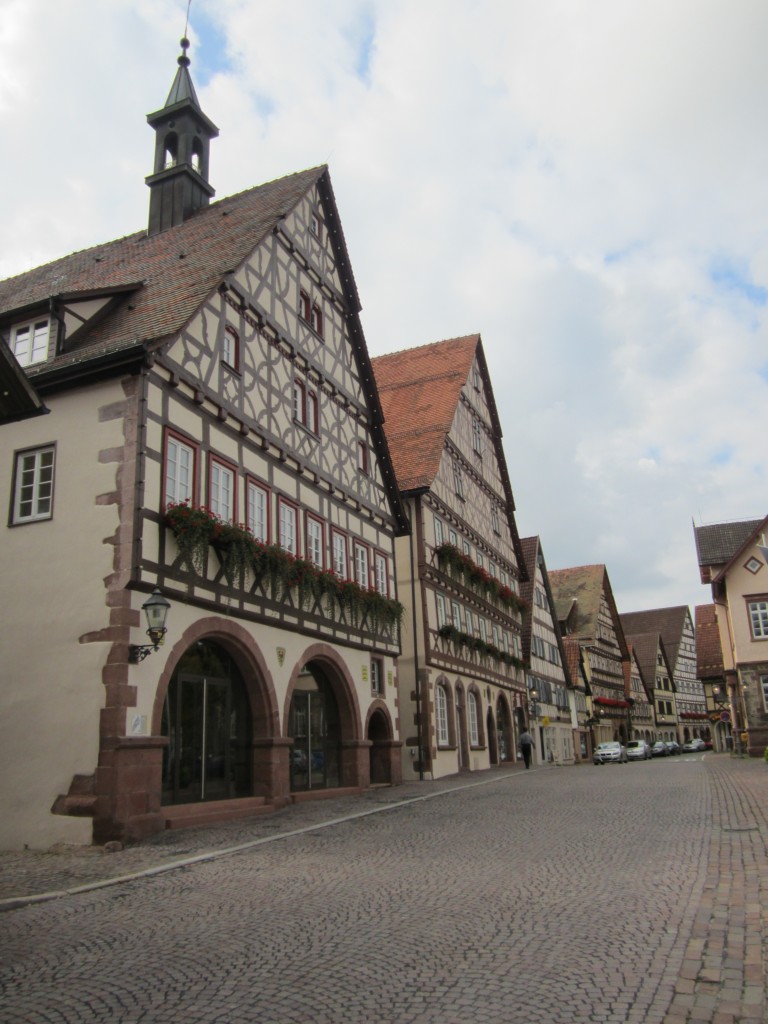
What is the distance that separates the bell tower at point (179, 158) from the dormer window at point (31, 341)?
28.0ft

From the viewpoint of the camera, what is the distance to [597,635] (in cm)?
6316

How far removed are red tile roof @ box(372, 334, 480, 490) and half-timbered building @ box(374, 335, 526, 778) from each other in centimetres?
5

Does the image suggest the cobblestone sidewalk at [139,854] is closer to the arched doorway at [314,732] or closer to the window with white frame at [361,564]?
the arched doorway at [314,732]

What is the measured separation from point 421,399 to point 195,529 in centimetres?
2072

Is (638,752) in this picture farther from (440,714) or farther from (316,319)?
(316,319)

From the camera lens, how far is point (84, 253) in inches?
956

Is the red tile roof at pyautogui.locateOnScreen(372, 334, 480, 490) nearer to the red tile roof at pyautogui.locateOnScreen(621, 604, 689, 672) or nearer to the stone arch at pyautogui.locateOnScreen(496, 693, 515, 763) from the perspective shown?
the stone arch at pyautogui.locateOnScreen(496, 693, 515, 763)

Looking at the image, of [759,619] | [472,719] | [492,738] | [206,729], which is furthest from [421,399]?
[206,729]

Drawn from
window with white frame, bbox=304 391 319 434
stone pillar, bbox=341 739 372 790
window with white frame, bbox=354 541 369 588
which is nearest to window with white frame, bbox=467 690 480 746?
window with white frame, bbox=354 541 369 588

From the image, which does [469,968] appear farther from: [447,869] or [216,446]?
[216,446]

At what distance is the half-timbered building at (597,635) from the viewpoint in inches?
2424

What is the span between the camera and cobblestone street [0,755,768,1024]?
5344 millimetres

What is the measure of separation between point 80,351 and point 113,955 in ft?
36.1

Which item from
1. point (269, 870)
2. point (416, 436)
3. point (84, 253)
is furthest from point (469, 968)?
point (416, 436)
